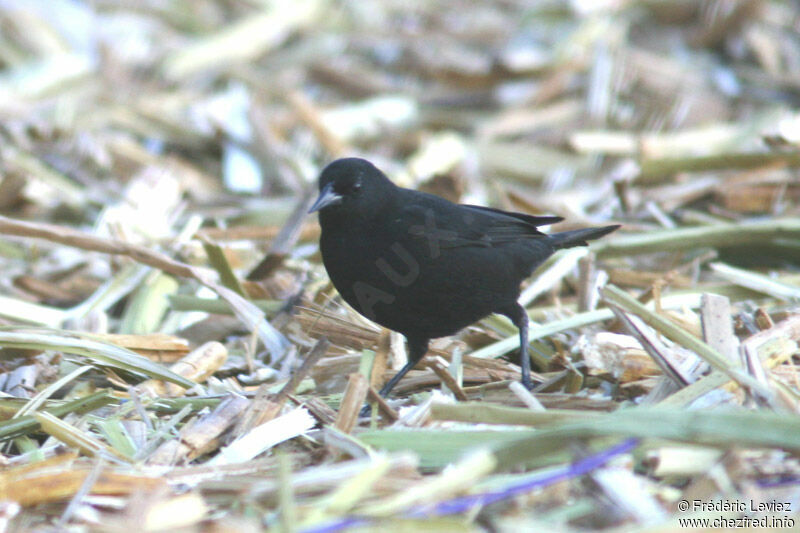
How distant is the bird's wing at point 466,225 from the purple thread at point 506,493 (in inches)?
54.1

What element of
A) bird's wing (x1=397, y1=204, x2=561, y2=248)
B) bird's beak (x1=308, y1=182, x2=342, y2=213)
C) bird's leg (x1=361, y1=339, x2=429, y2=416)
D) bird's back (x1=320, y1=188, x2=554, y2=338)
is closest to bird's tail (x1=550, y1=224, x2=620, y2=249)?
bird's wing (x1=397, y1=204, x2=561, y2=248)

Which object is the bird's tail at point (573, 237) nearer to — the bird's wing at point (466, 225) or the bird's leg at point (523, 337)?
the bird's wing at point (466, 225)

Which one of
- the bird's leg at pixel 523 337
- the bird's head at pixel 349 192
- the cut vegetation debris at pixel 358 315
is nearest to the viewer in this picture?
Result: the cut vegetation debris at pixel 358 315

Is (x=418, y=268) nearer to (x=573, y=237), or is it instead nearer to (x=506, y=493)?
(x=573, y=237)

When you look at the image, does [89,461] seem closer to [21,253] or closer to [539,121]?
[21,253]

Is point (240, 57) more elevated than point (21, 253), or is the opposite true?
point (240, 57)

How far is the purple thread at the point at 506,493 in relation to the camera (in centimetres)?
209

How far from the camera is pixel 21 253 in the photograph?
4949 mm

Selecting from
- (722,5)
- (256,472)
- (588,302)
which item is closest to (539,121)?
(722,5)

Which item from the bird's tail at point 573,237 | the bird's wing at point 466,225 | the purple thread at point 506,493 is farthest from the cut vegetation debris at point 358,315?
the bird's wing at point 466,225

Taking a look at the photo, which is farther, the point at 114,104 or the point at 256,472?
the point at 114,104

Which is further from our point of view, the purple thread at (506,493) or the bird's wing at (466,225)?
the bird's wing at (466,225)

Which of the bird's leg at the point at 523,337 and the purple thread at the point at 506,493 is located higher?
the purple thread at the point at 506,493

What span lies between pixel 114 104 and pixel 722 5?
4827mm
